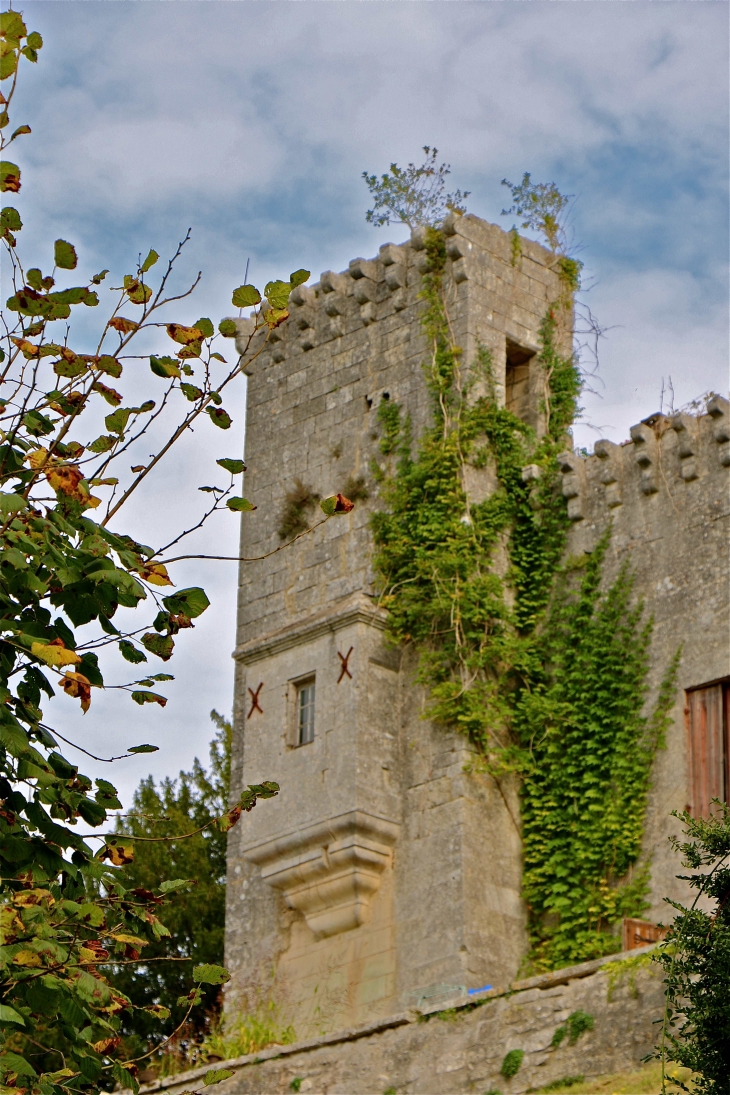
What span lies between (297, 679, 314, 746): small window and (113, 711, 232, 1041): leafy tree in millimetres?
4075

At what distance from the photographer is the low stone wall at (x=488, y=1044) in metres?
11.8

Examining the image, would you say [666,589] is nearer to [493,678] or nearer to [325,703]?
[493,678]

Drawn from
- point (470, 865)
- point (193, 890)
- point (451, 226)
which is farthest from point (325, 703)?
point (193, 890)

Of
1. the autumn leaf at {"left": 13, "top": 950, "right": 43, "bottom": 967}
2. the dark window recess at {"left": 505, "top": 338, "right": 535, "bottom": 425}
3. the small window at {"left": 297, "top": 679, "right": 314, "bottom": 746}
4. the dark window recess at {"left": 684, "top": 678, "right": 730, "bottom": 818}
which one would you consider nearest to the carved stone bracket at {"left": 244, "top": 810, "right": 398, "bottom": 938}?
the small window at {"left": 297, "top": 679, "right": 314, "bottom": 746}

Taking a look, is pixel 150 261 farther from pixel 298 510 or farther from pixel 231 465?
pixel 298 510

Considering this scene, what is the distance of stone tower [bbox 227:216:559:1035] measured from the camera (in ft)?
49.9

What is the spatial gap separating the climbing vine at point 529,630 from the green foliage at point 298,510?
0.79 meters

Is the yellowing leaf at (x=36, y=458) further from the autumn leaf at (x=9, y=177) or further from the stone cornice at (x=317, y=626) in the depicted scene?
the stone cornice at (x=317, y=626)

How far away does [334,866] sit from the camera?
15.5 metres

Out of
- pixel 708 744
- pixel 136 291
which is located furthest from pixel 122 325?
pixel 708 744

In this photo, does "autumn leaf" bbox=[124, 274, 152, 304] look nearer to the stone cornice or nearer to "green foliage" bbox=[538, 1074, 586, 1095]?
"green foliage" bbox=[538, 1074, 586, 1095]

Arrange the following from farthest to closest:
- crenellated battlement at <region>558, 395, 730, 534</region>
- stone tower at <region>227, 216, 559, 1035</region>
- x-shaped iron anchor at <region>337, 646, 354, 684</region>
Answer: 1. x-shaped iron anchor at <region>337, 646, 354, 684</region>
2. crenellated battlement at <region>558, 395, 730, 534</region>
3. stone tower at <region>227, 216, 559, 1035</region>

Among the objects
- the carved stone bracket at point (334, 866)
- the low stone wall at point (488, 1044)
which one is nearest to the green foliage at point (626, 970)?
the low stone wall at point (488, 1044)

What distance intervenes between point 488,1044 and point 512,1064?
350 mm
